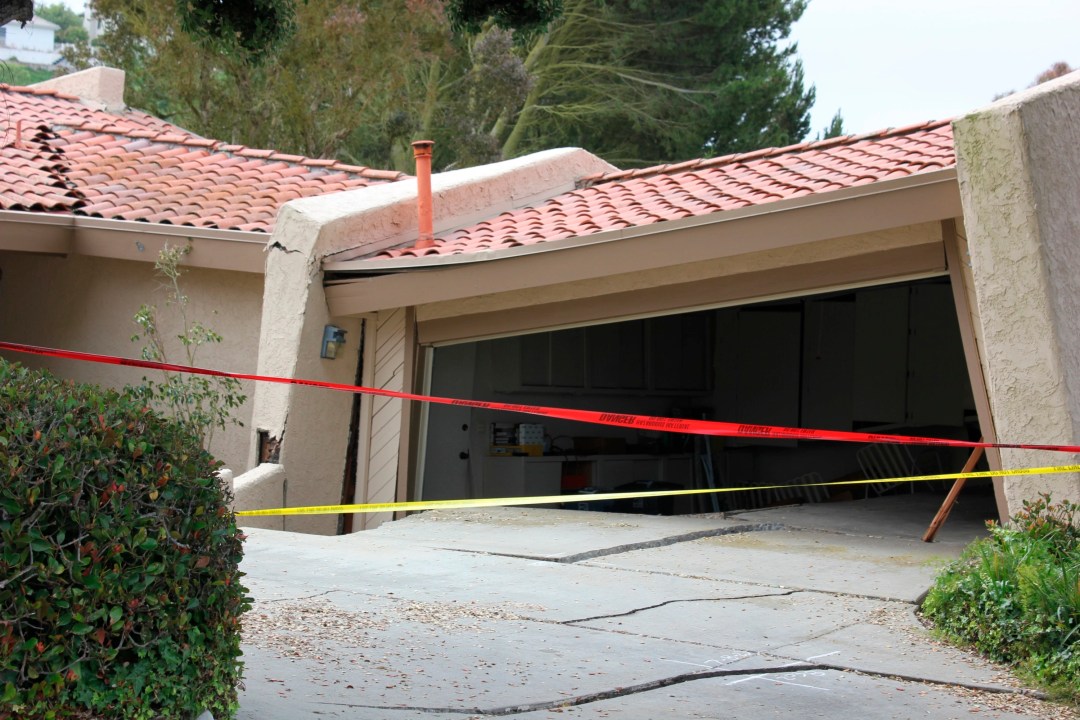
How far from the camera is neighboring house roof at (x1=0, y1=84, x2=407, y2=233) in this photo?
480 inches

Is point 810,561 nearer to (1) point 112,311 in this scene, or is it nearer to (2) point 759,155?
(2) point 759,155

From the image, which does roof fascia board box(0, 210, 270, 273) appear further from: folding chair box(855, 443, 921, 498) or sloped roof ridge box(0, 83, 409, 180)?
folding chair box(855, 443, 921, 498)

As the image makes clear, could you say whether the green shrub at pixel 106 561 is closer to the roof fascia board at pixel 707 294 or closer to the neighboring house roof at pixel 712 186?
the neighboring house roof at pixel 712 186

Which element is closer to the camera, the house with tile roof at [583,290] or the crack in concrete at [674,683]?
the crack in concrete at [674,683]

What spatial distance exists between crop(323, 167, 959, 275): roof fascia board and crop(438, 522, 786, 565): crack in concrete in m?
2.38

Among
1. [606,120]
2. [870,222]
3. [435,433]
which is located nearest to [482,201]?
[435,433]

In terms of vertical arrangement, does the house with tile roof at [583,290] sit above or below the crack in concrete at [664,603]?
above

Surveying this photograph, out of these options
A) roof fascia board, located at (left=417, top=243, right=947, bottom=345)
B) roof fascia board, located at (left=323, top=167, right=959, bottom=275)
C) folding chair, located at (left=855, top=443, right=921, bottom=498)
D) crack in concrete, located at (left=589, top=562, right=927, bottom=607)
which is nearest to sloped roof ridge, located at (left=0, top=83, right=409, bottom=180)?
roof fascia board, located at (left=323, top=167, right=959, bottom=275)

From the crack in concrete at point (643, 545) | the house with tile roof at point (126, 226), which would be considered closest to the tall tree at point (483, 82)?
the house with tile roof at point (126, 226)

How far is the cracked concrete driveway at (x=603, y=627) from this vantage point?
4.84 meters

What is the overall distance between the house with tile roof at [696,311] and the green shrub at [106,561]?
479cm

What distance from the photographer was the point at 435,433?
43.0ft

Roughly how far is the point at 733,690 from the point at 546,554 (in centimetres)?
321

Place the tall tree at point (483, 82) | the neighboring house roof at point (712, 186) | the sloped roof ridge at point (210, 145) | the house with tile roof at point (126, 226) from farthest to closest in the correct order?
1. the tall tree at point (483, 82)
2. the sloped roof ridge at point (210, 145)
3. the house with tile roof at point (126, 226)
4. the neighboring house roof at point (712, 186)
